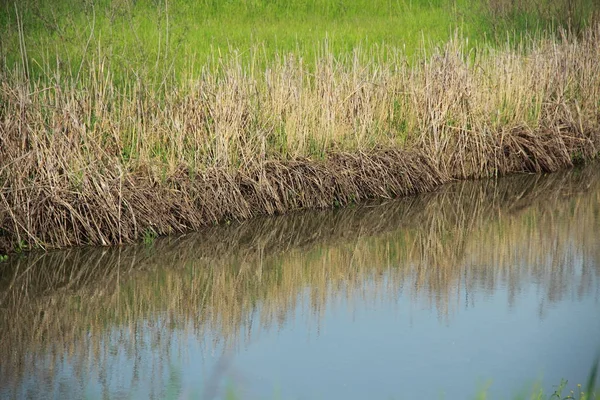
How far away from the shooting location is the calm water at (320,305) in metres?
5.09

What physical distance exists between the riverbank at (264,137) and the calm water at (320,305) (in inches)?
11.7

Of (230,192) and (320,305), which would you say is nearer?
(320,305)

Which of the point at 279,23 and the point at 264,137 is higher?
the point at 264,137

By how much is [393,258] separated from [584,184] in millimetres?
3598

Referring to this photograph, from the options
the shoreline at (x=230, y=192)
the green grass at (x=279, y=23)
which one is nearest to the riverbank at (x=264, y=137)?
the shoreline at (x=230, y=192)

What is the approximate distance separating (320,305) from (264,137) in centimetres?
236

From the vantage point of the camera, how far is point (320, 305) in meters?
6.33

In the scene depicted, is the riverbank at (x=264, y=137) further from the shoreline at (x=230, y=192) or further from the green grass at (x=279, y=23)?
Result: the green grass at (x=279, y=23)

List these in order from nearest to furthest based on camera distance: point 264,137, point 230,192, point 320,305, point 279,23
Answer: point 320,305 < point 230,192 < point 264,137 < point 279,23

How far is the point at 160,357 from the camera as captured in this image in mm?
5344

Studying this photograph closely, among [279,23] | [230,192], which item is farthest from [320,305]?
[279,23]

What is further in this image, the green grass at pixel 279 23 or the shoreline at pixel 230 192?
the green grass at pixel 279 23

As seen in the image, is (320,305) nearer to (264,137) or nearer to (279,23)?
(264,137)

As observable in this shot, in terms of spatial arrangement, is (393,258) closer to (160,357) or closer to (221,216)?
(221,216)
